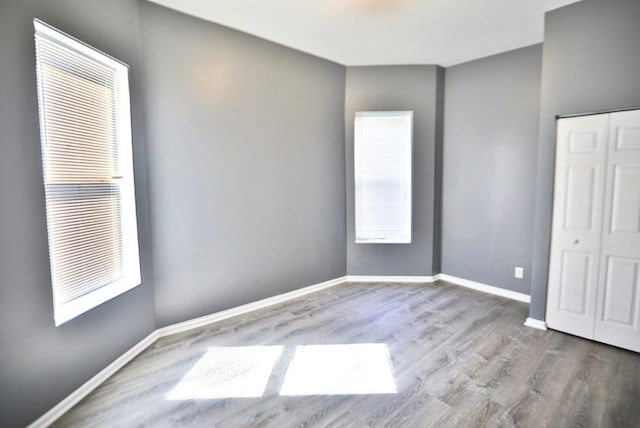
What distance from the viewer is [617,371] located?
222cm

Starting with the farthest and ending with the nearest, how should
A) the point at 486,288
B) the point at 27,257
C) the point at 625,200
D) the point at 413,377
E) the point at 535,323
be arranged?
the point at 486,288, the point at 535,323, the point at 625,200, the point at 413,377, the point at 27,257

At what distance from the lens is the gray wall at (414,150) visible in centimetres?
397

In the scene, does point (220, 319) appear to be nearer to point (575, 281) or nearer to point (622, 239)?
point (575, 281)

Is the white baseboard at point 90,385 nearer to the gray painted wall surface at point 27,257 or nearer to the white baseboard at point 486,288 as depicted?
the gray painted wall surface at point 27,257

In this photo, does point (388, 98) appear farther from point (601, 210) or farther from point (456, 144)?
point (601, 210)

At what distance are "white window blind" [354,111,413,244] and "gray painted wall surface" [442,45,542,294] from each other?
58 cm

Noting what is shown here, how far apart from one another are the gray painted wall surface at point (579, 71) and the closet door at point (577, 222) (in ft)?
0.24

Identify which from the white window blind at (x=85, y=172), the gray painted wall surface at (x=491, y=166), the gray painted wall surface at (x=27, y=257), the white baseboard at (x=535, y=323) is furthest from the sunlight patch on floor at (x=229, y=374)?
the gray painted wall surface at (x=491, y=166)

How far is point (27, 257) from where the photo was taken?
1.68 metres

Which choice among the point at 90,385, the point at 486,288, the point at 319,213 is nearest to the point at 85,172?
the point at 90,385

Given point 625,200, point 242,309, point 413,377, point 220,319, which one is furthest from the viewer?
point 242,309

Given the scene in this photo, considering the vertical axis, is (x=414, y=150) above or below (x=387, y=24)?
below

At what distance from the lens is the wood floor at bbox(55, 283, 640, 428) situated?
1.82m

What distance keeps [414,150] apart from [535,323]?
7.57 ft
